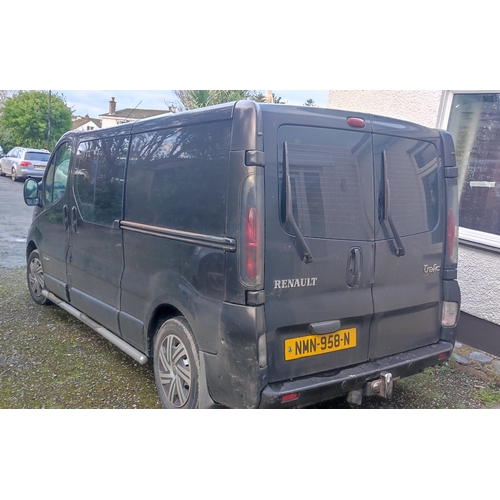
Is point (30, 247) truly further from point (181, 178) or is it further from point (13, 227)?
point (13, 227)

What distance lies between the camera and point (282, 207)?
2.63m

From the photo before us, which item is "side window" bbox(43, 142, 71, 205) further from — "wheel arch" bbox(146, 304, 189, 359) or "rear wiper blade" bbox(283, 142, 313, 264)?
"rear wiper blade" bbox(283, 142, 313, 264)

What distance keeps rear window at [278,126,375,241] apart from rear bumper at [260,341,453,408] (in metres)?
0.87

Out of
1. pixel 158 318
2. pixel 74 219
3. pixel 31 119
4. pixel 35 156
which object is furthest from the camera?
pixel 31 119

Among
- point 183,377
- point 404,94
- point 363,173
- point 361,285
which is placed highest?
point 404,94

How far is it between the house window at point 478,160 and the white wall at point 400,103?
196mm

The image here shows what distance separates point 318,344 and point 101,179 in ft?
8.32

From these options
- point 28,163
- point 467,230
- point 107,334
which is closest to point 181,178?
point 107,334

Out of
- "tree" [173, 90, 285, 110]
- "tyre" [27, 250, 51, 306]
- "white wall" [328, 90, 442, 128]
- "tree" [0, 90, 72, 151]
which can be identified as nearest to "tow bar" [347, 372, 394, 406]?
"white wall" [328, 90, 442, 128]

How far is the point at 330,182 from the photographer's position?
2807 millimetres

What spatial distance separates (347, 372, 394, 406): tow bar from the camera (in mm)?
2926

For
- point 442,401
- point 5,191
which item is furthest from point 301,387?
point 5,191

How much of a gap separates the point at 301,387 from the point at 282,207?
41.9 inches

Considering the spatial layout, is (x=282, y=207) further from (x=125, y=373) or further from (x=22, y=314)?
(x=22, y=314)
